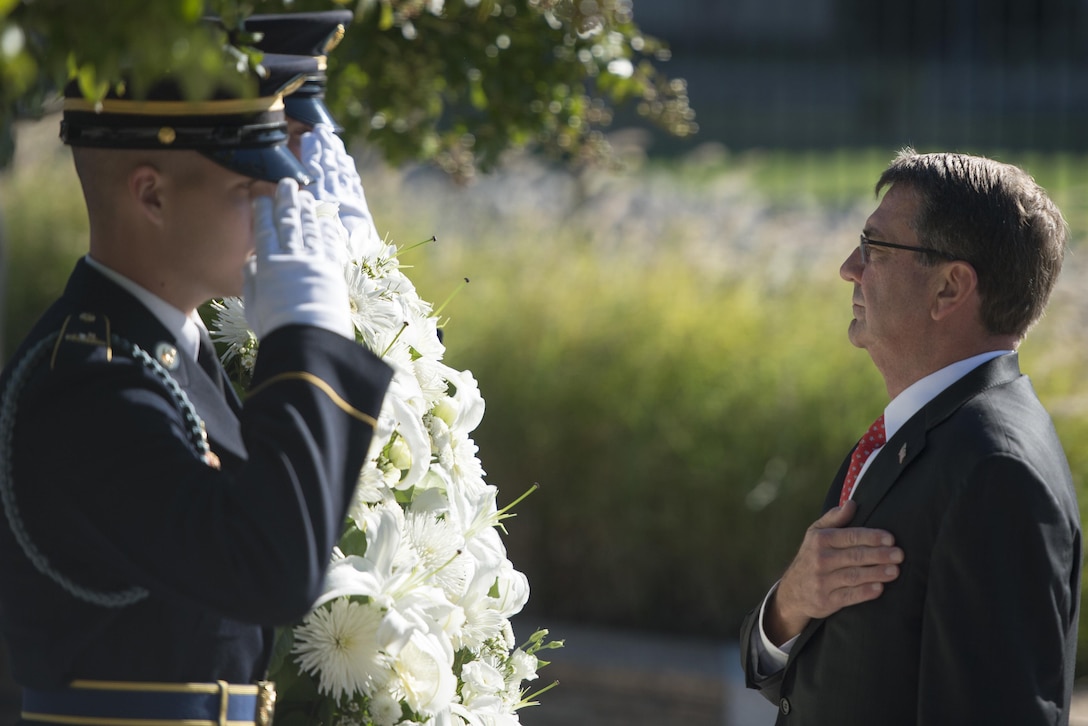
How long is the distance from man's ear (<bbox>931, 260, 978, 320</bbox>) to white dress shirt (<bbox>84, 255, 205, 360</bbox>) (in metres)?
1.20

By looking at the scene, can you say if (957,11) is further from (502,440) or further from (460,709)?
(460,709)

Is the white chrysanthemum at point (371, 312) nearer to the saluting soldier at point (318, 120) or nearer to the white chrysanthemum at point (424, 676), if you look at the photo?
the saluting soldier at point (318, 120)

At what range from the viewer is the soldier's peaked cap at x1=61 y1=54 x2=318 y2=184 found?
1.57 m

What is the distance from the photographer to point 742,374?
545 centimetres


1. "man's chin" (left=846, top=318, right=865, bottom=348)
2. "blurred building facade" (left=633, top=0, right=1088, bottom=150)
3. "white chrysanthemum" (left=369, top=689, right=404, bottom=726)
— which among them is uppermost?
"man's chin" (left=846, top=318, right=865, bottom=348)

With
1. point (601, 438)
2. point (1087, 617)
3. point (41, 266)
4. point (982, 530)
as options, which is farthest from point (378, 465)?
point (41, 266)

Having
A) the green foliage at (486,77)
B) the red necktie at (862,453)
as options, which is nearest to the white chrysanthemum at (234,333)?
the green foliage at (486,77)

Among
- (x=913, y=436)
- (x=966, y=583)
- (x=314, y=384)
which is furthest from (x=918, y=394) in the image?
(x=314, y=384)

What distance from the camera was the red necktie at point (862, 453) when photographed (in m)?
2.31

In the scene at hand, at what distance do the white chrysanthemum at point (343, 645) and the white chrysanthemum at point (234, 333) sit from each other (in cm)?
42

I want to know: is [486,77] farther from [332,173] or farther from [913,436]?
[913,436]

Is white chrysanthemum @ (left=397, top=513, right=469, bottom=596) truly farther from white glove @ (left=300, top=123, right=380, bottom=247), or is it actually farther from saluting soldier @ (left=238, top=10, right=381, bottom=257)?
white glove @ (left=300, top=123, right=380, bottom=247)

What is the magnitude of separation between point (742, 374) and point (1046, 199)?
Answer: 331 centimetres

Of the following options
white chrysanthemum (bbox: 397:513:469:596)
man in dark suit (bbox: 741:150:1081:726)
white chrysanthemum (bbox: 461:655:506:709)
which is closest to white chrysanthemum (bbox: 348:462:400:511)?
white chrysanthemum (bbox: 397:513:469:596)
